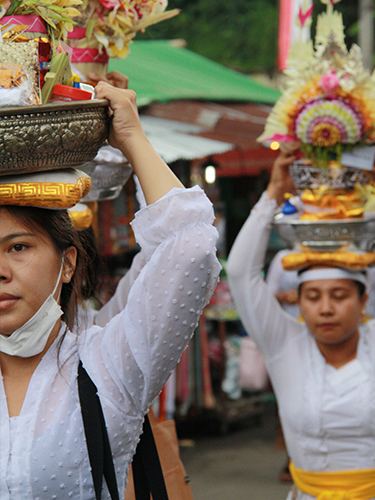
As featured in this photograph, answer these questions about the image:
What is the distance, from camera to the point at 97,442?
1.70 meters

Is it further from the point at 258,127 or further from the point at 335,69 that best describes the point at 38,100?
the point at 258,127

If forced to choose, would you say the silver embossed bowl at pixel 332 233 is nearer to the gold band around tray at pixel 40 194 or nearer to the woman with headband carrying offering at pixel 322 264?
the woman with headband carrying offering at pixel 322 264

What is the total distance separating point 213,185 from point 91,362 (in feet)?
20.0

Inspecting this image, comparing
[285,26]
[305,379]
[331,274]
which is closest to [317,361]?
[305,379]

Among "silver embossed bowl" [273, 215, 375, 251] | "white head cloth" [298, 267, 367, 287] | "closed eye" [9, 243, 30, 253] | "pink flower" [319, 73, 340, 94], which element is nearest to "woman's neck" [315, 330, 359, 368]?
"white head cloth" [298, 267, 367, 287]

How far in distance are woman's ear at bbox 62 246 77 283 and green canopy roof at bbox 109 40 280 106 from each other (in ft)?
14.0

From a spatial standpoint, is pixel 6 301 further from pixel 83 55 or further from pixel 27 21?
pixel 83 55

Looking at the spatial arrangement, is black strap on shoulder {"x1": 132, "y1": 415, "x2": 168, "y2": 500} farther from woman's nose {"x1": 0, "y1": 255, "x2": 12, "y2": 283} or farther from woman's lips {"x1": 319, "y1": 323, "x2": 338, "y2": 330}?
woman's lips {"x1": 319, "y1": 323, "x2": 338, "y2": 330}

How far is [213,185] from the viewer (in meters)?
7.80

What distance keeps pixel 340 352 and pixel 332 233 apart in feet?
1.89

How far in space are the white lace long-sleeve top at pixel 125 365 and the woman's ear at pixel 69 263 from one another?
0.18 meters

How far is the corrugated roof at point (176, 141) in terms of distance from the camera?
17.3ft

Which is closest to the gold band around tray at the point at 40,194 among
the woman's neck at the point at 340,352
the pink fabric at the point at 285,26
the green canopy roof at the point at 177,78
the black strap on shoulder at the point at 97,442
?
the black strap on shoulder at the point at 97,442

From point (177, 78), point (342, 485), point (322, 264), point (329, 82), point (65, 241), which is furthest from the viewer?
point (177, 78)
